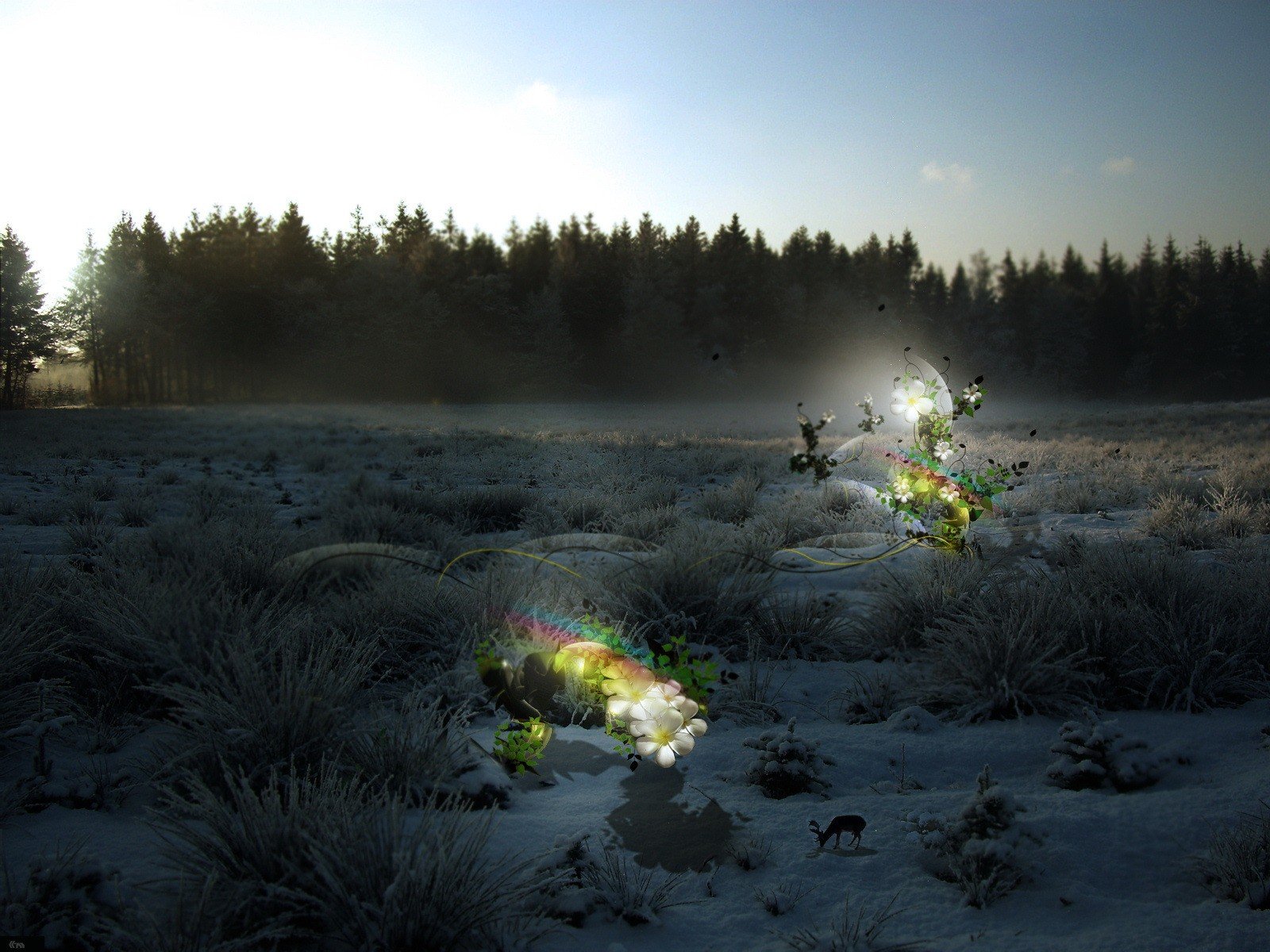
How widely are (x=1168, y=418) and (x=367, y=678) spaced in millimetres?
23547

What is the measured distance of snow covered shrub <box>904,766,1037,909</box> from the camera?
1686 millimetres

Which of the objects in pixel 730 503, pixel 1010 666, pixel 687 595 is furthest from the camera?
pixel 730 503

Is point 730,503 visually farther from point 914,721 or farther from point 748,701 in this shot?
point 914,721

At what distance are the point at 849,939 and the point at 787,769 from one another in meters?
0.72

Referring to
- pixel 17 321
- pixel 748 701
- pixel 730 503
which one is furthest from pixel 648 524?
pixel 17 321

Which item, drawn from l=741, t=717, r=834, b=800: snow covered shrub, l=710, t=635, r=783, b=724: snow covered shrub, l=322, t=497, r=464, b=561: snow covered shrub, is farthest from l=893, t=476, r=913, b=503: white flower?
l=322, t=497, r=464, b=561: snow covered shrub

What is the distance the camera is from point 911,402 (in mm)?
4129

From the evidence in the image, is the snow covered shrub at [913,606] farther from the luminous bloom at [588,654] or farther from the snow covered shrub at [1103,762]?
the luminous bloom at [588,654]

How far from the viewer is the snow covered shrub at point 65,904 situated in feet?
4.68

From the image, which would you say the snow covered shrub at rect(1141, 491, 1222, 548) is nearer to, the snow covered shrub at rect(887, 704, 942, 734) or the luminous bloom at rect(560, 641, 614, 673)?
the snow covered shrub at rect(887, 704, 942, 734)

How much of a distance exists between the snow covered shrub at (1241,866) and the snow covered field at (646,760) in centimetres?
1

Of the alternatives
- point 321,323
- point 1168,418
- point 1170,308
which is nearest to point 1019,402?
point 1170,308

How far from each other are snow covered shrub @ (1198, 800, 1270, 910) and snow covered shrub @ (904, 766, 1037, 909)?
0.38 meters

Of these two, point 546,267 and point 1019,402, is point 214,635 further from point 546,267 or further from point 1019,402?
point 1019,402
